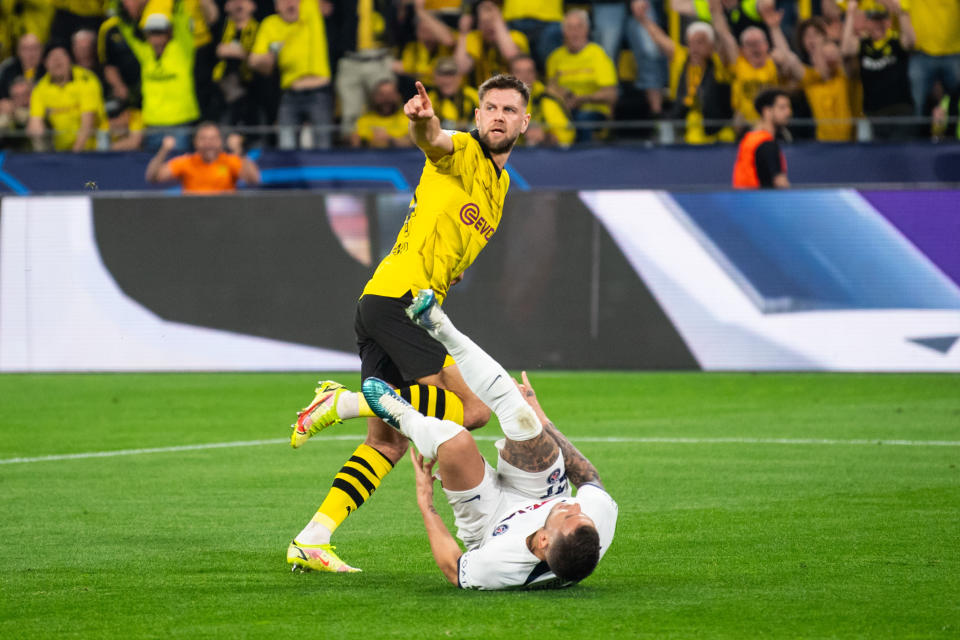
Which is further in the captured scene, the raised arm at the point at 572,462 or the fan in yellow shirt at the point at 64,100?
the fan in yellow shirt at the point at 64,100

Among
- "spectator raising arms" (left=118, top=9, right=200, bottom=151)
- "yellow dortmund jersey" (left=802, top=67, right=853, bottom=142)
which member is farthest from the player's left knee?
"spectator raising arms" (left=118, top=9, right=200, bottom=151)

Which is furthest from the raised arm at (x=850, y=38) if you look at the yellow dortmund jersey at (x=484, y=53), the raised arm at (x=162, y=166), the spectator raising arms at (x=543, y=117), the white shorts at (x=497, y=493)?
the white shorts at (x=497, y=493)

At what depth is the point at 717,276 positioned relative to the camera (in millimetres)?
14211

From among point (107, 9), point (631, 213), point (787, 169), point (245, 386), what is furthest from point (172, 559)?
point (107, 9)

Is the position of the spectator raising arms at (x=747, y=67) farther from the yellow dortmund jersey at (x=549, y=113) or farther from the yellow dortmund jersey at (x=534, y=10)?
the yellow dortmund jersey at (x=534, y=10)

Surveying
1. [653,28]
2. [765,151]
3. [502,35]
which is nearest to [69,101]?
[502,35]

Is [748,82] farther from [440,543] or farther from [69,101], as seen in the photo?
[440,543]

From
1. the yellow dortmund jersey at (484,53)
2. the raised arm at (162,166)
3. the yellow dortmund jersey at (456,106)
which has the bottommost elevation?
the raised arm at (162,166)

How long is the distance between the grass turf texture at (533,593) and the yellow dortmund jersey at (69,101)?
533 centimetres

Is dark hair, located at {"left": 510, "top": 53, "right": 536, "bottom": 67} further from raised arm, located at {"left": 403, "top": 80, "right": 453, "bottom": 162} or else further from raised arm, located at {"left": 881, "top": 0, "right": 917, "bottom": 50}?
raised arm, located at {"left": 403, "top": 80, "right": 453, "bottom": 162}

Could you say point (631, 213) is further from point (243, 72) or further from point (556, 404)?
point (243, 72)

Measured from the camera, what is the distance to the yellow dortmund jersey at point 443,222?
6465 millimetres

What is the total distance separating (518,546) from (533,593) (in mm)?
269

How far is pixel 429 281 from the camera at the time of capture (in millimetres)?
6512
